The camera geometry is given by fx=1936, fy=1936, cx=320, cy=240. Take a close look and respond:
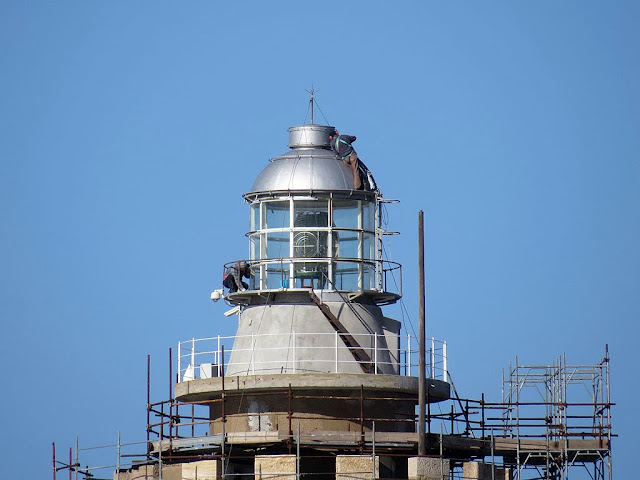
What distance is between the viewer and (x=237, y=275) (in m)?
54.0

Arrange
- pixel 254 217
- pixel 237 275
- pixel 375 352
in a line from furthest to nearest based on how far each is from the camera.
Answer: pixel 254 217 → pixel 237 275 → pixel 375 352

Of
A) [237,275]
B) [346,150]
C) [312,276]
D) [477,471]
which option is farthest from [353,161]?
[477,471]

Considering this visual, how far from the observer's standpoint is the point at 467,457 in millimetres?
53812

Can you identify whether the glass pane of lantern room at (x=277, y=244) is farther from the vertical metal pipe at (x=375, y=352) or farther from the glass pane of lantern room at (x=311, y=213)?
the vertical metal pipe at (x=375, y=352)

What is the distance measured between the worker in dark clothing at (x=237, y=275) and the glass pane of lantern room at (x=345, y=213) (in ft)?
9.21

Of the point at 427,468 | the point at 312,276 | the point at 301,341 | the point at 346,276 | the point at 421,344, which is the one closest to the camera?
the point at 427,468

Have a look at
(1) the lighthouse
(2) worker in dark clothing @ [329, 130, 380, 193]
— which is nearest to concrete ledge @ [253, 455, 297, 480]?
(1) the lighthouse

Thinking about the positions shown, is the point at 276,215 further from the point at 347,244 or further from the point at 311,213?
the point at 347,244

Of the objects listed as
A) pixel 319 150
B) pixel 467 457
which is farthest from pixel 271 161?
pixel 467 457

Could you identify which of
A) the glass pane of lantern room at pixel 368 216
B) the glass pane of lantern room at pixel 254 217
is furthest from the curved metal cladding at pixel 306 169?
the glass pane of lantern room at pixel 368 216

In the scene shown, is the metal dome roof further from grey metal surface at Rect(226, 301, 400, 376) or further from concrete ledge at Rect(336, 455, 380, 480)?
concrete ledge at Rect(336, 455, 380, 480)

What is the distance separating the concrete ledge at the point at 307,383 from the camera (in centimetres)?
5072

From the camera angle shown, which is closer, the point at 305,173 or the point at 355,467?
the point at 355,467

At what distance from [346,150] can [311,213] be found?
2363mm
